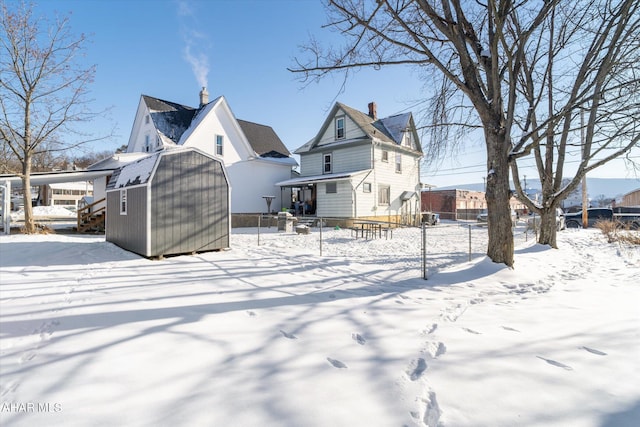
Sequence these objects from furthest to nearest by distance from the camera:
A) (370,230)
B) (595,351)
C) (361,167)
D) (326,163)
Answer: (326,163)
(361,167)
(370,230)
(595,351)

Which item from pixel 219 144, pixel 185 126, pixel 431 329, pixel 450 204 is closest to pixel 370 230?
pixel 431 329

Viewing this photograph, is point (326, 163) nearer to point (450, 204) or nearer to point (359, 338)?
point (359, 338)

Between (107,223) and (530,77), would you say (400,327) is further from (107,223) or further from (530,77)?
(107,223)

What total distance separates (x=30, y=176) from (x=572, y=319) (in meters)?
19.2

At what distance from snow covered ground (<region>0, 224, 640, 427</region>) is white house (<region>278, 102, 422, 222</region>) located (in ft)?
43.7

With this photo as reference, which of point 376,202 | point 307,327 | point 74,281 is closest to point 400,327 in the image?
point 307,327

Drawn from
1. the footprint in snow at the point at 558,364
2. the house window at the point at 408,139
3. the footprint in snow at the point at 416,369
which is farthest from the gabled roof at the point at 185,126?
the footprint in snow at the point at 558,364

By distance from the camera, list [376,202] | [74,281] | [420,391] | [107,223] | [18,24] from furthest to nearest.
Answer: [376,202] → [18,24] → [107,223] → [74,281] → [420,391]

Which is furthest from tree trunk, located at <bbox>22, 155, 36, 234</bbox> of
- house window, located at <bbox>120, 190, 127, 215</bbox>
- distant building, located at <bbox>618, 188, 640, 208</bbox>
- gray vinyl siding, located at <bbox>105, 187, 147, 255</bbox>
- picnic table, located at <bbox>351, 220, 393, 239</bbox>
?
distant building, located at <bbox>618, 188, 640, 208</bbox>

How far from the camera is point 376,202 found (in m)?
20.3

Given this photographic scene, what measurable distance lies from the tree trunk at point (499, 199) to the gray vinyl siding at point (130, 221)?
9.52 meters

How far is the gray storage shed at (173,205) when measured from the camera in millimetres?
8125

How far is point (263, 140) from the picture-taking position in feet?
83.1

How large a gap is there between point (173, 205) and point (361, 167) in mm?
14001
